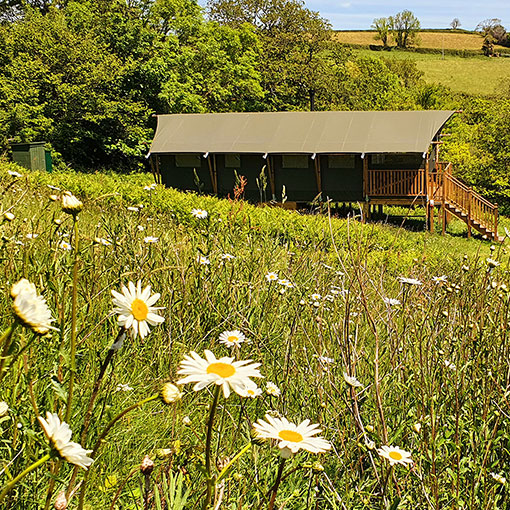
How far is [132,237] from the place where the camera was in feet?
10.1

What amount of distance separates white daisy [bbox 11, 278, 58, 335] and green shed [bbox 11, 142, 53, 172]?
17.2 meters

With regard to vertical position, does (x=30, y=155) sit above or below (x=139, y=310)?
below

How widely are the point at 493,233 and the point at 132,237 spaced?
51.7 feet

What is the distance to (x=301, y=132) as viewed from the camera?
19.1m

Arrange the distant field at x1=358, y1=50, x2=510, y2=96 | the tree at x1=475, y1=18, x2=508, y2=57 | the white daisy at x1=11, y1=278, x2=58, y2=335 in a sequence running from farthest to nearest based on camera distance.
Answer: the tree at x1=475, y1=18, x2=508, y2=57
the distant field at x1=358, y1=50, x2=510, y2=96
the white daisy at x1=11, y1=278, x2=58, y2=335

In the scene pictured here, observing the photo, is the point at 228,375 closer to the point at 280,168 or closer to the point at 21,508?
the point at 21,508

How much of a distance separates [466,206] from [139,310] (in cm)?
1804

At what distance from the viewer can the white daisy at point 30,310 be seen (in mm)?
635

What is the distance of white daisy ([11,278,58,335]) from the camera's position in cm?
63

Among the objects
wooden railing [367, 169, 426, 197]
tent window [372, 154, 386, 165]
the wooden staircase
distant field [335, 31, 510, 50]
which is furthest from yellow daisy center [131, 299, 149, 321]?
distant field [335, 31, 510, 50]

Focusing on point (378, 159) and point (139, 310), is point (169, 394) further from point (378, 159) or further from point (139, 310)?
point (378, 159)

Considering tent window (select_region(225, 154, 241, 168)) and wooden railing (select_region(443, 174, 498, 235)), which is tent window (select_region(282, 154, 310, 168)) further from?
wooden railing (select_region(443, 174, 498, 235))

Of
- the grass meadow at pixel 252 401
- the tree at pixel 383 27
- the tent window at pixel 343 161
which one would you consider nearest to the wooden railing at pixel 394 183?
the tent window at pixel 343 161

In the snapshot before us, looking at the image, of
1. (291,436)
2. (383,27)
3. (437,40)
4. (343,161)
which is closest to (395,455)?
(291,436)
